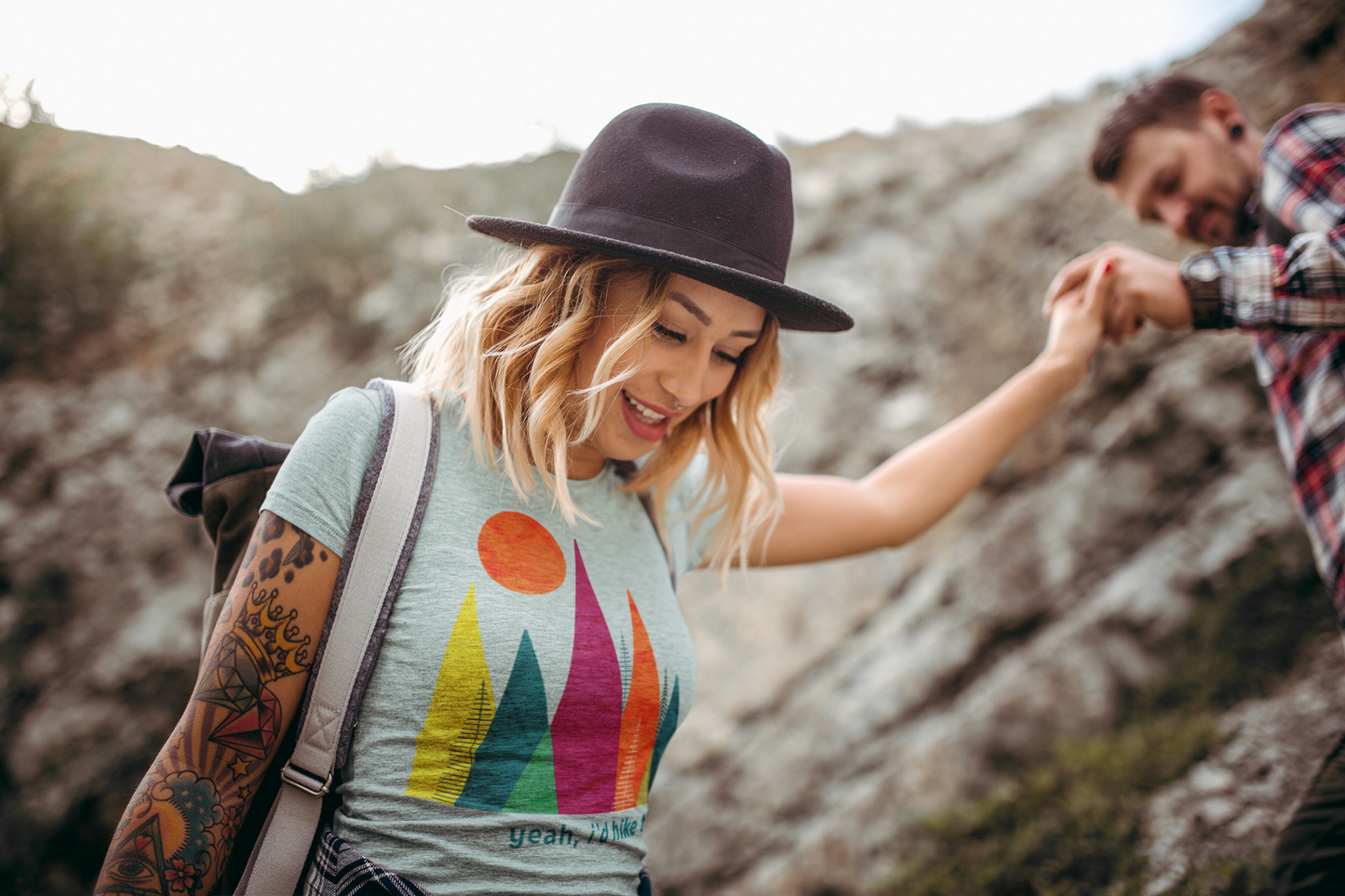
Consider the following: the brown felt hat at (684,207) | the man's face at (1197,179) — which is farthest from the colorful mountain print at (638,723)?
the man's face at (1197,179)

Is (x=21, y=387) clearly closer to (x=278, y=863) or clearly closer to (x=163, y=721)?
(x=163, y=721)

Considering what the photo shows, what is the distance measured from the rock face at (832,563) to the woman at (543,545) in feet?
9.32

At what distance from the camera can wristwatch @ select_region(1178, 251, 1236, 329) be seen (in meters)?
1.80

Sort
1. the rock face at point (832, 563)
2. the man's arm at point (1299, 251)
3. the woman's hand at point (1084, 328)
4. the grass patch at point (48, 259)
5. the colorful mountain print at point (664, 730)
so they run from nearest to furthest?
the colorful mountain print at point (664, 730)
the man's arm at point (1299, 251)
the woman's hand at point (1084, 328)
the rock face at point (832, 563)
the grass patch at point (48, 259)

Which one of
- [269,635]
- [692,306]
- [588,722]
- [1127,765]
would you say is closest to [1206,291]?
[692,306]

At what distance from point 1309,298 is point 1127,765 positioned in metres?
2.68

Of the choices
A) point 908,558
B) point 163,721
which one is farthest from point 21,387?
point 908,558

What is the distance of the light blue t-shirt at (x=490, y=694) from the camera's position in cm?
117

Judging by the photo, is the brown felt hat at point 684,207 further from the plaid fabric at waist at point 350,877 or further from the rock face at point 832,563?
the rock face at point 832,563

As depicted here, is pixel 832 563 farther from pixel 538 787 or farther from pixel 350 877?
pixel 350 877

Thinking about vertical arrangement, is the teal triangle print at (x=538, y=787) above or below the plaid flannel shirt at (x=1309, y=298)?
below

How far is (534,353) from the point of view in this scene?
1465 mm

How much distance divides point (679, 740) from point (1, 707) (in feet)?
12.8

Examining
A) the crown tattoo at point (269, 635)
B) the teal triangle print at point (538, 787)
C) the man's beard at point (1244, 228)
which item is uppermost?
the man's beard at point (1244, 228)
